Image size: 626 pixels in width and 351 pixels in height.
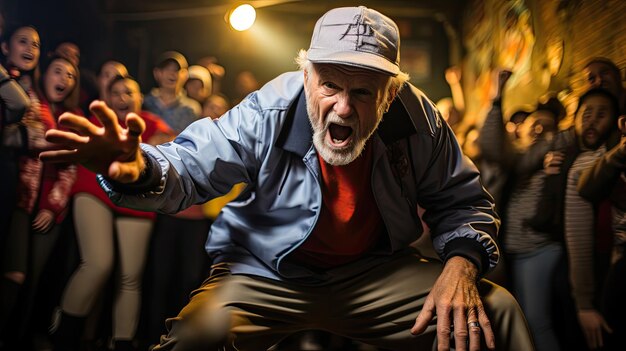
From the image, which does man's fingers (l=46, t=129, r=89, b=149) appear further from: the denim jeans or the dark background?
the denim jeans

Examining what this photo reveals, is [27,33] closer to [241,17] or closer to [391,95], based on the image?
[241,17]

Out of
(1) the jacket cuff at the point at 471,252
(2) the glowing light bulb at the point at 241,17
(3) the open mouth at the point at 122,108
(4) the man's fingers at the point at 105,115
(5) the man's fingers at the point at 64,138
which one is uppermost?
(2) the glowing light bulb at the point at 241,17

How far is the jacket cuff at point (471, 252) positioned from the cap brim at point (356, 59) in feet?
1.56

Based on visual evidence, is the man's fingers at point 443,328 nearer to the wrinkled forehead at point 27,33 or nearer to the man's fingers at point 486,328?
the man's fingers at point 486,328

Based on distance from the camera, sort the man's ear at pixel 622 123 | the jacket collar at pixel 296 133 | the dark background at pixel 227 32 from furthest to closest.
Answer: the dark background at pixel 227 32
the man's ear at pixel 622 123
the jacket collar at pixel 296 133

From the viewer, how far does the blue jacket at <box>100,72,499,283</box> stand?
156cm

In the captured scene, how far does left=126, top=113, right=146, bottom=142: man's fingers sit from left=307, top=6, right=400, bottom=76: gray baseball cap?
1.68ft

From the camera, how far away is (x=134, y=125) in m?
1.17

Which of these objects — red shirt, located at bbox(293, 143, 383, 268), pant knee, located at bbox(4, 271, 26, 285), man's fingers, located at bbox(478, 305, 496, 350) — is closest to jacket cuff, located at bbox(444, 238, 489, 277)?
man's fingers, located at bbox(478, 305, 496, 350)

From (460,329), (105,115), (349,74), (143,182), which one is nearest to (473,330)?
(460,329)

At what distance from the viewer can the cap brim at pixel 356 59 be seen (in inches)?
57.4

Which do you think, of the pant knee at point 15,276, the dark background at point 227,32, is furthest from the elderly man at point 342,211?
the pant knee at point 15,276

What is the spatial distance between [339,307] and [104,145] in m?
0.78

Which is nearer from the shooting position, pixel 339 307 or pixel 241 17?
pixel 339 307
